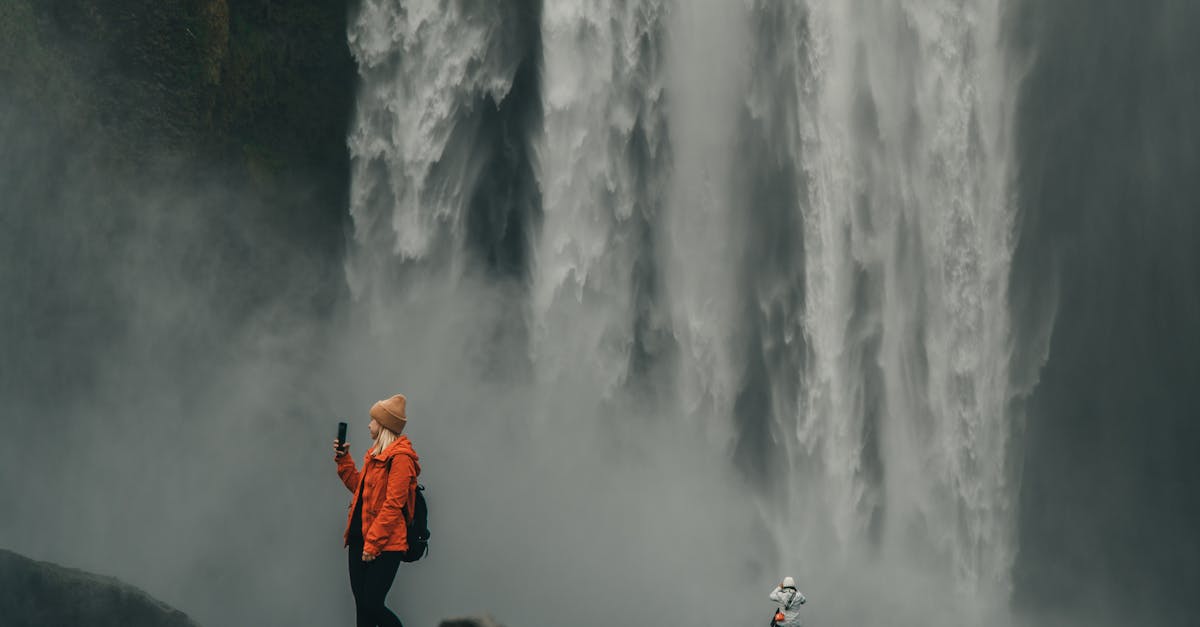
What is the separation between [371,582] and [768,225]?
15.7 m

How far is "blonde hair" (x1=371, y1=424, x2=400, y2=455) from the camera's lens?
8.62 m

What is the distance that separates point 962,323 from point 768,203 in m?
3.71

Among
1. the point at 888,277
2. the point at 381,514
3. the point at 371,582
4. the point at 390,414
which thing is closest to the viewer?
the point at 381,514

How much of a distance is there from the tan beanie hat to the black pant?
2.46ft

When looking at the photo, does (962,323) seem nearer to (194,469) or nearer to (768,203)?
(768,203)

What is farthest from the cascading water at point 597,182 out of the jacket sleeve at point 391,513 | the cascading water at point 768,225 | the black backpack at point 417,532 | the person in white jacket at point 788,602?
the jacket sleeve at point 391,513

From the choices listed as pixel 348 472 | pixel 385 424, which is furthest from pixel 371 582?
pixel 385 424

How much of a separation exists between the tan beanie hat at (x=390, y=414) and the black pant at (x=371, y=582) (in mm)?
750

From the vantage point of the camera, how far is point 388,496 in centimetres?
837

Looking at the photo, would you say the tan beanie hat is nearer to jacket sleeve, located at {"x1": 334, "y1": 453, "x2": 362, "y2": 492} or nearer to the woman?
the woman

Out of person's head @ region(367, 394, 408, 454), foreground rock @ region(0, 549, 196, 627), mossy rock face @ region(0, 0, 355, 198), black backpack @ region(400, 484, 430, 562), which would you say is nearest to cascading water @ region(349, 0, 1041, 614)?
mossy rock face @ region(0, 0, 355, 198)

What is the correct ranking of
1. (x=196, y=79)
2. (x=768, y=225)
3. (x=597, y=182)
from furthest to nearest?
(x=768, y=225)
(x=597, y=182)
(x=196, y=79)

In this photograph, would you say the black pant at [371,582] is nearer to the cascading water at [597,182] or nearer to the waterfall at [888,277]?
the cascading water at [597,182]

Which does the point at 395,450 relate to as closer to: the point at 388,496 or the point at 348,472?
the point at 388,496
